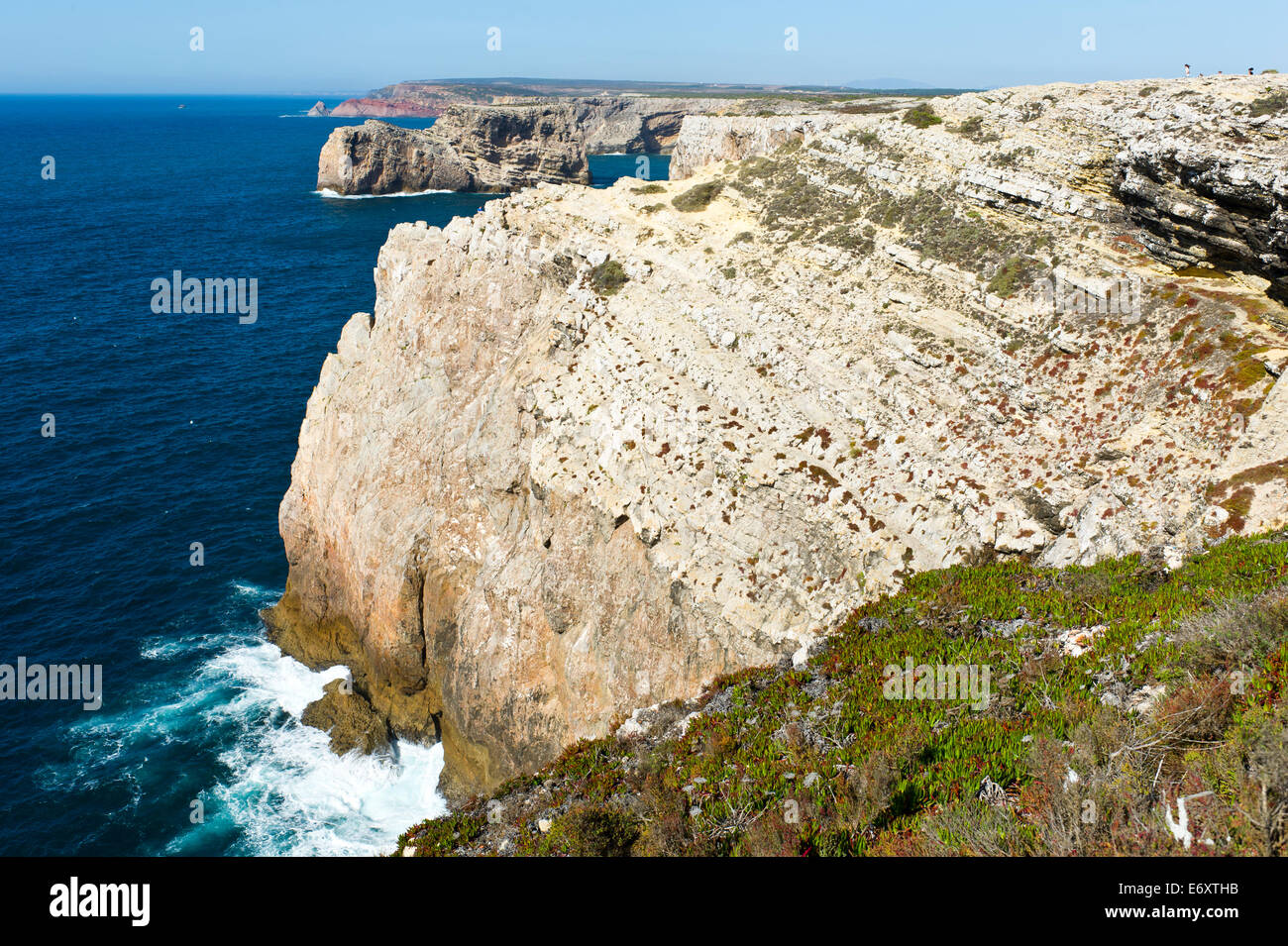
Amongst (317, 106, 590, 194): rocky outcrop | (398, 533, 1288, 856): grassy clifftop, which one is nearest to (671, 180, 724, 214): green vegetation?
(398, 533, 1288, 856): grassy clifftop

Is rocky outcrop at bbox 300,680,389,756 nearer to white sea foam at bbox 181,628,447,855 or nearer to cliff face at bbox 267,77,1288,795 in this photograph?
white sea foam at bbox 181,628,447,855

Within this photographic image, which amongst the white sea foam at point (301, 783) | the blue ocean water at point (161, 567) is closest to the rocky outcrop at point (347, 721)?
the white sea foam at point (301, 783)

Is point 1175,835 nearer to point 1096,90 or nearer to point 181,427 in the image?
point 1096,90

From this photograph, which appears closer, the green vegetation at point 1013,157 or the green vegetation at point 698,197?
the green vegetation at point 1013,157

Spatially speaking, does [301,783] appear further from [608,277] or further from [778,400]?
[778,400]

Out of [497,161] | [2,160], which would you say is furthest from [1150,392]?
[2,160]

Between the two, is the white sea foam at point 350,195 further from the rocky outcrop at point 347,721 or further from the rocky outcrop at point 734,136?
the rocky outcrop at point 347,721

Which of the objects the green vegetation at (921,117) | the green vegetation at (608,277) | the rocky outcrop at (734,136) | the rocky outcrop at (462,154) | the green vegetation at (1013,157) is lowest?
Result: the green vegetation at (608,277)
